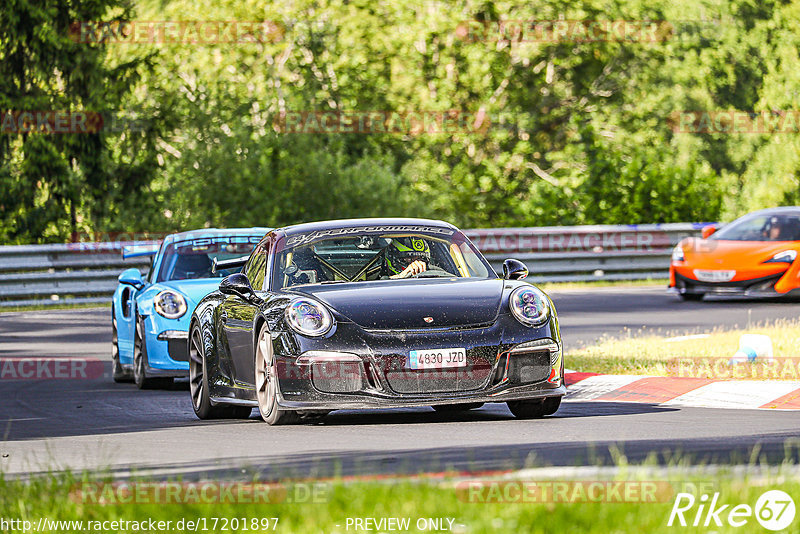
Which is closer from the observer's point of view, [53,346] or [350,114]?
[53,346]

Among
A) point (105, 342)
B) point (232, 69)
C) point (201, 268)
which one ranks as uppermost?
point (232, 69)

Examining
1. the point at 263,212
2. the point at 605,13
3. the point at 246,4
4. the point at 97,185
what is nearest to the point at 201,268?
the point at 263,212

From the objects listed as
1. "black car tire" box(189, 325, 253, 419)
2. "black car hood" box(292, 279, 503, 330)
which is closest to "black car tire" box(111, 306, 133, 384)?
"black car tire" box(189, 325, 253, 419)

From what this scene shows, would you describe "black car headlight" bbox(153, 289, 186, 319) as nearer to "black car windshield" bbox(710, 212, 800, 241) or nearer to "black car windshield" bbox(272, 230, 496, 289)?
"black car windshield" bbox(272, 230, 496, 289)

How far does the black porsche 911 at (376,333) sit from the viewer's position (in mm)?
9266

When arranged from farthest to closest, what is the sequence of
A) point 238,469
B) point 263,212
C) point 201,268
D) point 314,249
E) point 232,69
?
point 232,69 < point 263,212 < point 201,268 < point 314,249 < point 238,469

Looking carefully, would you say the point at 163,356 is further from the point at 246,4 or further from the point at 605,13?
the point at 605,13

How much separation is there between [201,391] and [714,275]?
1215 cm

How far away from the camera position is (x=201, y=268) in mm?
14359

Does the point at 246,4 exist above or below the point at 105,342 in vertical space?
above

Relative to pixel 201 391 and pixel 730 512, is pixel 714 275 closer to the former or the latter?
pixel 201 391

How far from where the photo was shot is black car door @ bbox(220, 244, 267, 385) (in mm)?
10156

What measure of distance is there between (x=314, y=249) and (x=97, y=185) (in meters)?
24.1

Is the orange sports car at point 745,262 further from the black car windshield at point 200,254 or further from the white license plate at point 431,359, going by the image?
the white license plate at point 431,359
